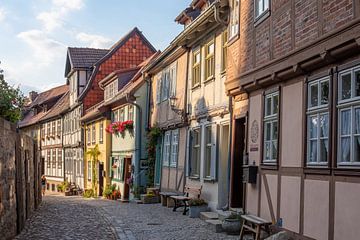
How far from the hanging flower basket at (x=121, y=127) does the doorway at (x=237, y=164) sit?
14.1 metres

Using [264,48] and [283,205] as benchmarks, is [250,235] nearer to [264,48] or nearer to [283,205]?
[283,205]

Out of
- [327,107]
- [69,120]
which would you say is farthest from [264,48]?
[69,120]

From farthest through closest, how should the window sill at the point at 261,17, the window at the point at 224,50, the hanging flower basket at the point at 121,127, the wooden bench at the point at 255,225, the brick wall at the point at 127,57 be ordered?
the brick wall at the point at 127,57, the hanging flower basket at the point at 121,127, the window at the point at 224,50, the window sill at the point at 261,17, the wooden bench at the point at 255,225

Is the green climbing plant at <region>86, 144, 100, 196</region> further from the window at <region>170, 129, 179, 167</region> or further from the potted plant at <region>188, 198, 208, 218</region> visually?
the potted plant at <region>188, 198, 208, 218</region>

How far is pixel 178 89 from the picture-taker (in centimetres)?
2158

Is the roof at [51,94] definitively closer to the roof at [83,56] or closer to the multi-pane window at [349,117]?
the roof at [83,56]

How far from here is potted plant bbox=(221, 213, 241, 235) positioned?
1262cm

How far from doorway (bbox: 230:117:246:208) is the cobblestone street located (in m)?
1.05

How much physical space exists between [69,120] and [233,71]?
33.3 m

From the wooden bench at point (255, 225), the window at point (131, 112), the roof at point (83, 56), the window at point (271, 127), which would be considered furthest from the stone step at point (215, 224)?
the roof at point (83, 56)

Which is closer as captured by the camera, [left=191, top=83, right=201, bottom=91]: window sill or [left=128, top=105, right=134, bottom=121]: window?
[left=191, top=83, right=201, bottom=91]: window sill

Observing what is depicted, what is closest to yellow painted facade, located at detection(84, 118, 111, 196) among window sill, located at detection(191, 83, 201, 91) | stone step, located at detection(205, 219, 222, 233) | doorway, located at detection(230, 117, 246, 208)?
window sill, located at detection(191, 83, 201, 91)

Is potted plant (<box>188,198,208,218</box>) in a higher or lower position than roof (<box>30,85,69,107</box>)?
lower

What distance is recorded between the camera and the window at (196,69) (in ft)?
62.2
